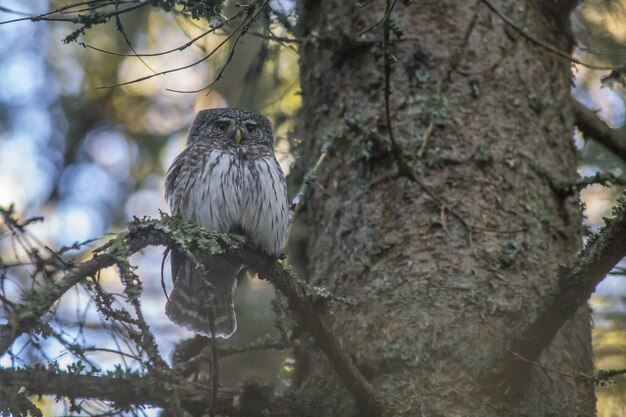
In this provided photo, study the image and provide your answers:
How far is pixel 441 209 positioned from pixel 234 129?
76.0 inches

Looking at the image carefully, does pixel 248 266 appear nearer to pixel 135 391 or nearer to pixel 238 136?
pixel 135 391

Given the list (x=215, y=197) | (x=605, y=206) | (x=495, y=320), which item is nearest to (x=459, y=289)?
(x=495, y=320)

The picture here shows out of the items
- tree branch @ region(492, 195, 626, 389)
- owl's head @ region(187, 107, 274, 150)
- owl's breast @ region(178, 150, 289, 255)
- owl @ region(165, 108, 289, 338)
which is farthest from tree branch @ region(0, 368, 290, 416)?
owl's head @ region(187, 107, 274, 150)

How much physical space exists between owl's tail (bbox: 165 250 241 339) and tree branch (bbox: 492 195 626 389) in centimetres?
177

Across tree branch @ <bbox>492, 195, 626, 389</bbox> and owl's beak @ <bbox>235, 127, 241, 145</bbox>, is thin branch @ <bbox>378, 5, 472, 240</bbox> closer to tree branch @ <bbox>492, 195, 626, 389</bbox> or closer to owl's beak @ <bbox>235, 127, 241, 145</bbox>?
tree branch @ <bbox>492, 195, 626, 389</bbox>

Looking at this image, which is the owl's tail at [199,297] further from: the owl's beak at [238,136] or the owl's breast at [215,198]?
the owl's beak at [238,136]

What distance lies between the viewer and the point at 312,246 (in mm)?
4023

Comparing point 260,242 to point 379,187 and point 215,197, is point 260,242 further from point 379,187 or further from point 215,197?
point 379,187

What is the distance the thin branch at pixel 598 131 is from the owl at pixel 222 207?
163 centimetres

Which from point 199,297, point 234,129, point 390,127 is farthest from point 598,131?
point 199,297

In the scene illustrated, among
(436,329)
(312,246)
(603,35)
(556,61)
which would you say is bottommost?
(436,329)

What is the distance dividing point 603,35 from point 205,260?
264 centimetres

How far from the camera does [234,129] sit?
5004 mm

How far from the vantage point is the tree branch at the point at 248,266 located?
2.46 meters
